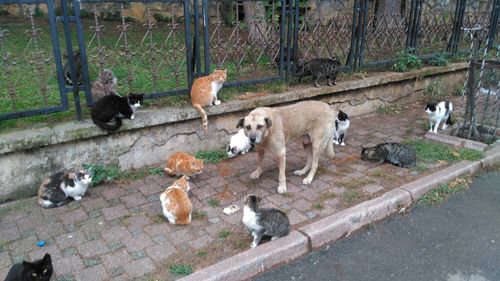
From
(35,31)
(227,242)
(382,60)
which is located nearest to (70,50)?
(35,31)

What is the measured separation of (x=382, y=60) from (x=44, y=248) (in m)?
6.93

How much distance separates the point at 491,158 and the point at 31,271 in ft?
18.9

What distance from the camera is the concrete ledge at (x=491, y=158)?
18.1 feet

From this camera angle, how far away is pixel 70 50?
186 inches

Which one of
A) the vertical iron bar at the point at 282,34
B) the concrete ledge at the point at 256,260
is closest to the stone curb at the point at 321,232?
the concrete ledge at the point at 256,260

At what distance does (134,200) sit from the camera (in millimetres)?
4527

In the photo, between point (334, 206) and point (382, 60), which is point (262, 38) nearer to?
point (382, 60)

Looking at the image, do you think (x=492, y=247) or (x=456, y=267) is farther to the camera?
(x=492, y=247)

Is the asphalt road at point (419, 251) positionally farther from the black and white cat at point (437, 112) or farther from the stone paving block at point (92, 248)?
the black and white cat at point (437, 112)

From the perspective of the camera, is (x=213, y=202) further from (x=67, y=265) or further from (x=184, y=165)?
(x=67, y=265)

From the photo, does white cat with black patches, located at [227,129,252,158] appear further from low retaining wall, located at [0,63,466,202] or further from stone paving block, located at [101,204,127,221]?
stone paving block, located at [101,204,127,221]

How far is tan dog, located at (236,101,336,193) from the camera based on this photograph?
172 inches

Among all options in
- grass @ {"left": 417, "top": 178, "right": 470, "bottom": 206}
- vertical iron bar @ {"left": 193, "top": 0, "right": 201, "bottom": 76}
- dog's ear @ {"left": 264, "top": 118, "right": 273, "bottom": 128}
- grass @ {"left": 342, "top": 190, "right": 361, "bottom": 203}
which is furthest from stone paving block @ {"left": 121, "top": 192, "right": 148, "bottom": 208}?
grass @ {"left": 417, "top": 178, "right": 470, "bottom": 206}

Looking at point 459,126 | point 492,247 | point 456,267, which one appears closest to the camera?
point 456,267
